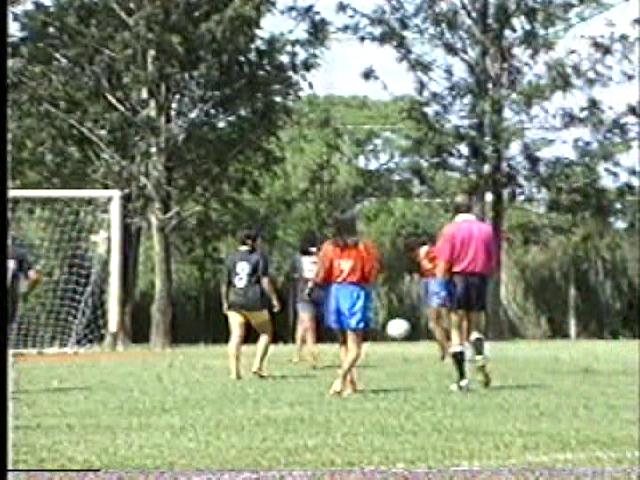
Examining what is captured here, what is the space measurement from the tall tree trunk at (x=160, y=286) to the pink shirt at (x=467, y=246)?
163 cm

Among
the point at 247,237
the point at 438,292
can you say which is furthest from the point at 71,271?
the point at 438,292

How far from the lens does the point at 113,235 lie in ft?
40.0

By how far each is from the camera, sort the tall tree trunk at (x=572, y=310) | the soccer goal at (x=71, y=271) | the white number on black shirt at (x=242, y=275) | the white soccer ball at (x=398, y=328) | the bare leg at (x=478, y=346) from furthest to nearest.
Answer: the tall tree trunk at (x=572, y=310) → the white soccer ball at (x=398, y=328) → the white number on black shirt at (x=242, y=275) → the soccer goal at (x=71, y=271) → the bare leg at (x=478, y=346)

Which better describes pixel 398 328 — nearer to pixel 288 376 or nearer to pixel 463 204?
pixel 288 376

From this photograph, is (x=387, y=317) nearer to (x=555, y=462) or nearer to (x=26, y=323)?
(x=26, y=323)

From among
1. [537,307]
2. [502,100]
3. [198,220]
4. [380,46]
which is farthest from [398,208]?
[380,46]

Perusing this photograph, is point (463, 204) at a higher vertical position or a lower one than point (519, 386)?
higher

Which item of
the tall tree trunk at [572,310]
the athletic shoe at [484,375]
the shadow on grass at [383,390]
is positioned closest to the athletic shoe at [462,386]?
the athletic shoe at [484,375]

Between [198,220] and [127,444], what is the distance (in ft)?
10.0

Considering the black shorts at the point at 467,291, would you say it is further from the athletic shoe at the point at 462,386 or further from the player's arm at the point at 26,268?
the player's arm at the point at 26,268

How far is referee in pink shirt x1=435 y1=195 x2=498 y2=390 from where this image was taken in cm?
1089

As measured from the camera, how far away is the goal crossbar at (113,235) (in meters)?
10.8

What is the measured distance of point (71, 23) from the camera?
26.0 feet

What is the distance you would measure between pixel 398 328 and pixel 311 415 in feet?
14.8
